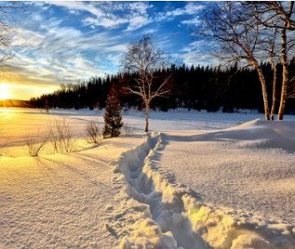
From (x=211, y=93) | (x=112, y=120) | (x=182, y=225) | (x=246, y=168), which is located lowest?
(x=182, y=225)

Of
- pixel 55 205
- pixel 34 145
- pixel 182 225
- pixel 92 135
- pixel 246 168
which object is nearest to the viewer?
pixel 182 225

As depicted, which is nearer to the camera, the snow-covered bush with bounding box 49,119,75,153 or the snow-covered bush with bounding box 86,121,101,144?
the snow-covered bush with bounding box 49,119,75,153

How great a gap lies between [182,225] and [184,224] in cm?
4

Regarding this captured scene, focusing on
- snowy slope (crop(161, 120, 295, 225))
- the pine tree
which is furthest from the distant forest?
snowy slope (crop(161, 120, 295, 225))

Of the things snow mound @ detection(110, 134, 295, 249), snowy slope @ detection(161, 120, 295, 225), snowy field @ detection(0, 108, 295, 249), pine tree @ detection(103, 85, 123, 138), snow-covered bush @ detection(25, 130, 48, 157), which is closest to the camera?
snow mound @ detection(110, 134, 295, 249)

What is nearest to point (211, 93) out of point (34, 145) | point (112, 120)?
point (112, 120)

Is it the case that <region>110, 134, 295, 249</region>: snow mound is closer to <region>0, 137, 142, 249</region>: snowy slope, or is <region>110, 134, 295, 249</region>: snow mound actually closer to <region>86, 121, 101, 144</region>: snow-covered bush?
<region>0, 137, 142, 249</region>: snowy slope

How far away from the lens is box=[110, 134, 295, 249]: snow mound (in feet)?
12.7

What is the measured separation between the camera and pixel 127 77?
28406 millimetres

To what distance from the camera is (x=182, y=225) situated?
474 centimetres

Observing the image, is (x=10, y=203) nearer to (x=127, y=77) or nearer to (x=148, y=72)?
(x=148, y=72)

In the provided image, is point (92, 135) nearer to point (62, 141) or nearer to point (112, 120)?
point (62, 141)

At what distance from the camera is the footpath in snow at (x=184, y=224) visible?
388cm

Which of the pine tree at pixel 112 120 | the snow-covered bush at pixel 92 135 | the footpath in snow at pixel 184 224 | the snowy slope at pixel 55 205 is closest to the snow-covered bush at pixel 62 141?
the snow-covered bush at pixel 92 135
